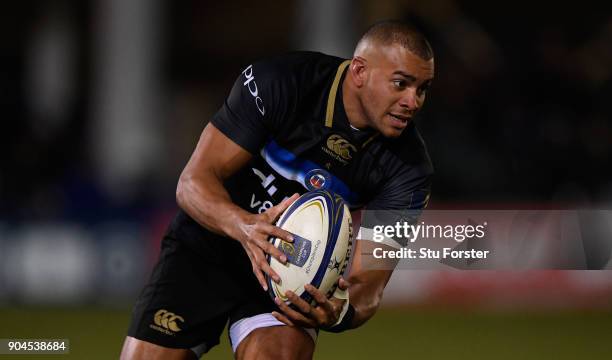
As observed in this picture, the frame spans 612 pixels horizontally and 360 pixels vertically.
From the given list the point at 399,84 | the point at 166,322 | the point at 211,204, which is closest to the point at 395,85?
the point at 399,84

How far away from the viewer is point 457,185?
1101 centimetres

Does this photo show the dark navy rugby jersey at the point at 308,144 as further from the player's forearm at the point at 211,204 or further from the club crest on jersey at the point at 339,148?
the player's forearm at the point at 211,204

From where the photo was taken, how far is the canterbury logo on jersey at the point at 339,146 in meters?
4.93

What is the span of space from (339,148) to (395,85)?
1.39ft

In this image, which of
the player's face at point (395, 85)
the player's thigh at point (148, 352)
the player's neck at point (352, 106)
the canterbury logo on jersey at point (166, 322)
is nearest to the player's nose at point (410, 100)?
the player's face at point (395, 85)

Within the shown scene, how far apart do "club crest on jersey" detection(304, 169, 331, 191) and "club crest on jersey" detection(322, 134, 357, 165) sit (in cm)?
9

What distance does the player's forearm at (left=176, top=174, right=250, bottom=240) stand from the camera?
174 inches

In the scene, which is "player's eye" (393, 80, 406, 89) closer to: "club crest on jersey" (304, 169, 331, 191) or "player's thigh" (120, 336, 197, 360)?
"club crest on jersey" (304, 169, 331, 191)

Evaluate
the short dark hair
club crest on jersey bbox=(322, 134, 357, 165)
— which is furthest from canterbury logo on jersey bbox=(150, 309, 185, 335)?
the short dark hair

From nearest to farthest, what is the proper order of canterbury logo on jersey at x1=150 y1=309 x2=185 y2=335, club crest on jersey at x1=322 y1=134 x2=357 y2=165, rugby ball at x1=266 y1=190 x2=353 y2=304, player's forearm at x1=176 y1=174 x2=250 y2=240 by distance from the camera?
rugby ball at x1=266 y1=190 x2=353 y2=304, player's forearm at x1=176 y1=174 x2=250 y2=240, club crest on jersey at x1=322 y1=134 x2=357 y2=165, canterbury logo on jersey at x1=150 y1=309 x2=185 y2=335

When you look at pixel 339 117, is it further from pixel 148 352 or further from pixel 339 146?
pixel 148 352

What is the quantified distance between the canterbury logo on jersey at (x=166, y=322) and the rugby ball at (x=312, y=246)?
2.57 feet

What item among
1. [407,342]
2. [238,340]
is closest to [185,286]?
[238,340]

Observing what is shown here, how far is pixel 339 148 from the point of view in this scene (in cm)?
493
